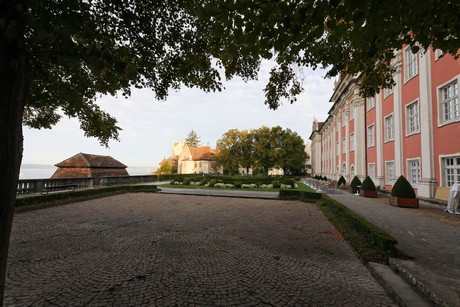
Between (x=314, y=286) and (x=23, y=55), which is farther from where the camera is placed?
(x=314, y=286)

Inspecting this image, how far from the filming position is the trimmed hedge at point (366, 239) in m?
5.07

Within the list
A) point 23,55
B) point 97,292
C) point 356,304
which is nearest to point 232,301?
point 356,304

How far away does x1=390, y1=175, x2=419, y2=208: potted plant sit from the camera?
12031mm

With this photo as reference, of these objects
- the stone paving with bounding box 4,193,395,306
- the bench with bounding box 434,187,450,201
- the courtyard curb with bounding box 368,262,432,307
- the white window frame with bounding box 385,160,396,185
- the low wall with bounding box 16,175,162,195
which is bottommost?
the stone paving with bounding box 4,193,395,306

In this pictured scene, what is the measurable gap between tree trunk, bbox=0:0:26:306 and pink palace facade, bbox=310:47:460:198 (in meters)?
12.4

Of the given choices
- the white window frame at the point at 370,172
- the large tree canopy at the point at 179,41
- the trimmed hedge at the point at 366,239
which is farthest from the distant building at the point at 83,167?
the white window frame at the point at 370,172

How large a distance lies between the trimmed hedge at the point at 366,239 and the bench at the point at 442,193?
760cm

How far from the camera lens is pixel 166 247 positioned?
19.4 ft

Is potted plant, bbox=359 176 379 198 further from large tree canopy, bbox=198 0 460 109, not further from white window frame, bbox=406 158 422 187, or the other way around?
large tree canopy, bbox=198 0 460 109

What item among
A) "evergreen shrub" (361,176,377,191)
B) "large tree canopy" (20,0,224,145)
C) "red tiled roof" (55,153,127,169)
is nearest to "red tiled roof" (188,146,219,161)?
"red tiled roof" (55,153,127,169)

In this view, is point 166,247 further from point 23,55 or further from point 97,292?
point 23,55

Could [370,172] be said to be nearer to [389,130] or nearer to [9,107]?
[389,130]

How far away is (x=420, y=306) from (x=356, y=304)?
0.82m

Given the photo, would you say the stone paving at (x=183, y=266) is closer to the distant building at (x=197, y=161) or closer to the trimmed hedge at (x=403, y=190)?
the trimmed hedge at (x=403, y=190)
